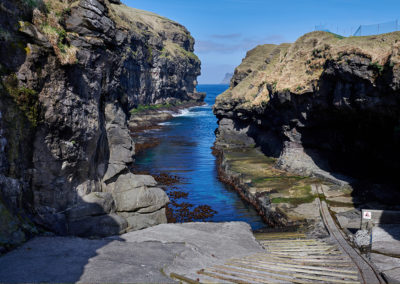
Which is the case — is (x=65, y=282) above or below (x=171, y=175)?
above

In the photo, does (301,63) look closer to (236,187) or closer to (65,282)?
(236,187)

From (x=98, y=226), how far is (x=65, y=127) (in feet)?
23.3

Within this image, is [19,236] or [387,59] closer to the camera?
[19,236]

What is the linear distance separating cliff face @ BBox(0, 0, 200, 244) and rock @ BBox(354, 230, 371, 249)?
14328 millimetres

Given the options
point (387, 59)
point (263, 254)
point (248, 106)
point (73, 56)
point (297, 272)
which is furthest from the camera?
point (248, 106)

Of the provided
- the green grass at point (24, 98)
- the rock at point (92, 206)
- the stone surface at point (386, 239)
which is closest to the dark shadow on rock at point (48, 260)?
the rock at point (92, 206)

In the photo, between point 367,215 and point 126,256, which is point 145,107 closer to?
point 367,215

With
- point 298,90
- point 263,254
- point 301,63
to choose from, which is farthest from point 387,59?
point 263,254

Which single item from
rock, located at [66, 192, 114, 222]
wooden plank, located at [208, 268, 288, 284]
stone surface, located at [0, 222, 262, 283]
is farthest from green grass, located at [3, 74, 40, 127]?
wooden plank, located at [208, 268, 288, 284]

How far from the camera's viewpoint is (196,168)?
51.8 m

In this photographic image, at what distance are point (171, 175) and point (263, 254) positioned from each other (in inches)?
1268

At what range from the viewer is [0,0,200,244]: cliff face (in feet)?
58.0

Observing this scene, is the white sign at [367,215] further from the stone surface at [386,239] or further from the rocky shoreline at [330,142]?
the rocky shoreline at [330,142]

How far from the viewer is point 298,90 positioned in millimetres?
39750
